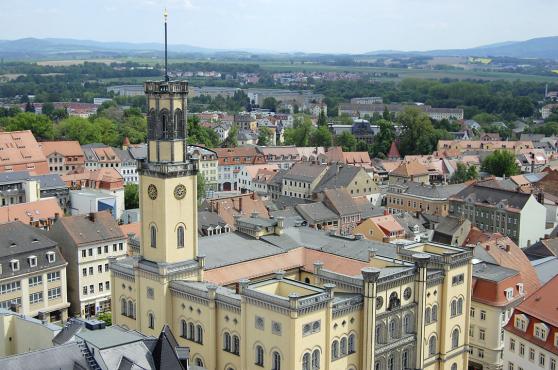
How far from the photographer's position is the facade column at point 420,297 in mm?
57719

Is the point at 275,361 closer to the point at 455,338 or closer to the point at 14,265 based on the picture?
the point at 455,338

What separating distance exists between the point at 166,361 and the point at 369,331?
15.6m

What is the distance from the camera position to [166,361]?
4528cm

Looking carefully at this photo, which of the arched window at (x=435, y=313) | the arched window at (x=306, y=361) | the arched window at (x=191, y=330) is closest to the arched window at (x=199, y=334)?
the arched window at (x=191, y=330)

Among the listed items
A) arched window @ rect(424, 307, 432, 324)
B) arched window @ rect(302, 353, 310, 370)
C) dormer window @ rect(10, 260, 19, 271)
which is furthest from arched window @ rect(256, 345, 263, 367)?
dormer window @ rect(10, 260, 19, 271)

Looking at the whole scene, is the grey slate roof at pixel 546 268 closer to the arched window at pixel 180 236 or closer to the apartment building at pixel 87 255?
the arched window at pixel 180 236

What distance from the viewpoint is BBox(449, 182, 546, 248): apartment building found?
106 m

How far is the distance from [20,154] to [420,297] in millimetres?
97395

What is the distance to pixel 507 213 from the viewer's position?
352 feet

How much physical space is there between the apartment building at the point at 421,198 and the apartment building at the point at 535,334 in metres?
62.1

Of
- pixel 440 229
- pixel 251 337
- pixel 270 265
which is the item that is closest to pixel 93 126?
pixel 440 229

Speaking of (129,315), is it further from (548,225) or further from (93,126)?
(93,126)

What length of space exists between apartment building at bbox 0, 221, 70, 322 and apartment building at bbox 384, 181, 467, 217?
208 ft

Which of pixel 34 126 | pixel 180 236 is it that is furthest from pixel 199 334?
pixel 34 126
